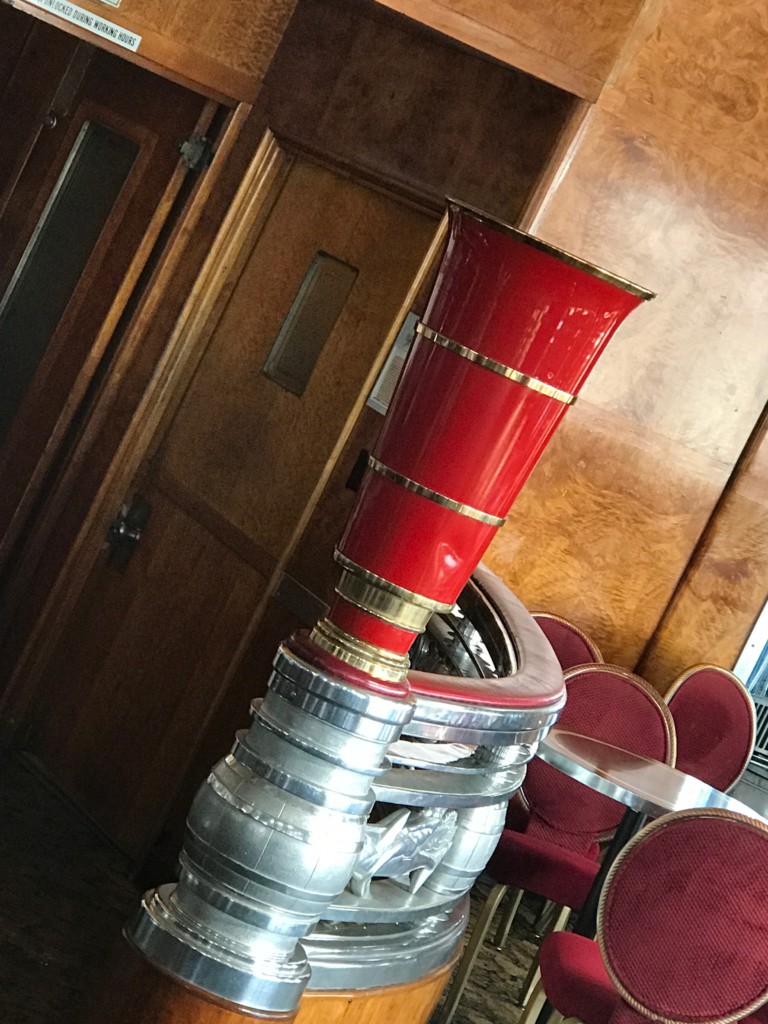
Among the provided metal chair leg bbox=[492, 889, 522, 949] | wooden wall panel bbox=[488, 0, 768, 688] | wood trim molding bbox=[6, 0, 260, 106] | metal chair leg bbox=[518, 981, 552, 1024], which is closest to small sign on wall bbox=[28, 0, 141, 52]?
wood trim molding bbox=[6, 0, 260, 106]

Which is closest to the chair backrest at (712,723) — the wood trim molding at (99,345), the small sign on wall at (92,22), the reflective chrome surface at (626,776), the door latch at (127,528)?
the reflective chrome surface at (626,776)

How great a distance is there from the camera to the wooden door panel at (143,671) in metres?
3.77

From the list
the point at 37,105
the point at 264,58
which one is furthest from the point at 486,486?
the point at 37,105

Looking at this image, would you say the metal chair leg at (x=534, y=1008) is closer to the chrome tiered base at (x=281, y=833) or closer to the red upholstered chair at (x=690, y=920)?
the red upholstered chair at (x=690, y=920)

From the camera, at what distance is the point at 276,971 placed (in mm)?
1431

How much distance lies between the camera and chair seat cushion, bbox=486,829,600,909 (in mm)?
3277

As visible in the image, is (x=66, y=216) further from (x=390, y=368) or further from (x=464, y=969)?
(x=464, y=969)

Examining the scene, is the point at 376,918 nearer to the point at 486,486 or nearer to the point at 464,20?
the point at 486,486

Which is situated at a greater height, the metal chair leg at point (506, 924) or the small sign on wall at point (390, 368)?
the small sign on wall at point (390, 368)

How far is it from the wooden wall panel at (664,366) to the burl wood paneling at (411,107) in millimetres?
132

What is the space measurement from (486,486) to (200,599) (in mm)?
2559

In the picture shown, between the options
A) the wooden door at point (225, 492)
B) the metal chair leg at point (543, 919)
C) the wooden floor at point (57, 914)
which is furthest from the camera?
the metal chair leg at point (543, 919)

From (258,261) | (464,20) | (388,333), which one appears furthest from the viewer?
(258,261)

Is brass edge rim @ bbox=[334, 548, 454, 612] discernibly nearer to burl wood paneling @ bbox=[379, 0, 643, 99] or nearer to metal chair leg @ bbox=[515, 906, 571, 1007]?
burl wood paneling @ bbox=[379, 0, 643, 99]
